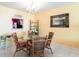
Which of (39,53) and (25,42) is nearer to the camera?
(39,53)

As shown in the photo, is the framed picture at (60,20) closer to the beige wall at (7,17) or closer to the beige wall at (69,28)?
the beige wall at (69,28)

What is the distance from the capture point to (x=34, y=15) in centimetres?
730

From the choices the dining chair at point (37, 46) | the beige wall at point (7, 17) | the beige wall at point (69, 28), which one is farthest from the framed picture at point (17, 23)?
the dining chair at point (37, 46)

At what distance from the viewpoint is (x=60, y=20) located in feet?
18.7

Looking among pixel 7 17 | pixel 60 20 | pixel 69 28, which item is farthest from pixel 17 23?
pixel 69 28

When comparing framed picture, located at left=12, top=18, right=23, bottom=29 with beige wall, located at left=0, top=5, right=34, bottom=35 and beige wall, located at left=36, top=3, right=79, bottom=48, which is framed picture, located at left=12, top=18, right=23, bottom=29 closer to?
beige wall, located at left=0, top=5, right=34, bottom=35

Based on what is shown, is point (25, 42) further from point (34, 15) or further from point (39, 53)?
point (34, 15)

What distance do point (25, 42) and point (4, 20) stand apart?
79.7 inches

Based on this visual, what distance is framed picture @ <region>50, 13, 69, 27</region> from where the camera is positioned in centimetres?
534

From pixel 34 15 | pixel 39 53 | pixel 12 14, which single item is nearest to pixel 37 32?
pixel 34 15

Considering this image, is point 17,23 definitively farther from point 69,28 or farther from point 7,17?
point 69,28

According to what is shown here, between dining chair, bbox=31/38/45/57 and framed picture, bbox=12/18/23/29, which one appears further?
framed picture, bbox=12/18/23/29

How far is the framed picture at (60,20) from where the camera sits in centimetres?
534

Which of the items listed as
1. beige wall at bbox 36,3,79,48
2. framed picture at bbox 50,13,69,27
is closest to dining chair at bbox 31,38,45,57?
beige wall at bbox 36,3,79,48
